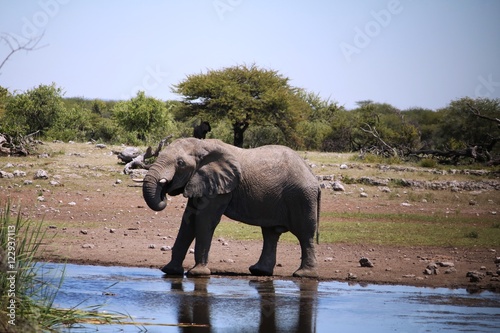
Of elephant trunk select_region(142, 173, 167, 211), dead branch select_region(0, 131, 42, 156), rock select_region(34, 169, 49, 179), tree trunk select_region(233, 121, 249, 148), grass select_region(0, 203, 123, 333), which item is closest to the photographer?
grass select_region(0, 203, 123, 333)

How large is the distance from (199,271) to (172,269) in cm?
45

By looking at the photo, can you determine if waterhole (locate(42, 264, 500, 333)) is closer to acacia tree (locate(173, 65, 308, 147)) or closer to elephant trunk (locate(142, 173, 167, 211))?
elephant trunk (locate(142, 173, 167, 211))

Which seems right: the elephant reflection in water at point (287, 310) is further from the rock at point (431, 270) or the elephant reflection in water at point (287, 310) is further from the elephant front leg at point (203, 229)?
the rock at point (431, 270)

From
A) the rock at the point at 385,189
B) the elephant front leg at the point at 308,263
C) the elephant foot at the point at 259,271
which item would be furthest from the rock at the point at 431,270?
the rock at the point at 385,189

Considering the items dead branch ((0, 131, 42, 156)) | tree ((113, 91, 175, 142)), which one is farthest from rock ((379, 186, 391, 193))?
tree ((113, 91, 175, 142))

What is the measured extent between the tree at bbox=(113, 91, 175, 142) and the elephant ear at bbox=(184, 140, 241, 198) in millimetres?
27610

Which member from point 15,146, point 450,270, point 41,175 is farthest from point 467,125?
point 450,270

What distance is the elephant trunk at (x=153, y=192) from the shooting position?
13633mm

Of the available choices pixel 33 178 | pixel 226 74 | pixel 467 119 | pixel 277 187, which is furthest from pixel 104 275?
pixel 467 119

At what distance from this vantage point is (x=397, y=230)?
1992cm

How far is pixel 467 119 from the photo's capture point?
47062mm

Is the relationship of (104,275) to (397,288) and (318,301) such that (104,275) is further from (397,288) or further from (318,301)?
(397,288)

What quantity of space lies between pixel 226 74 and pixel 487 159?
1277 cm

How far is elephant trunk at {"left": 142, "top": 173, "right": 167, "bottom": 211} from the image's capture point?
13633mm
